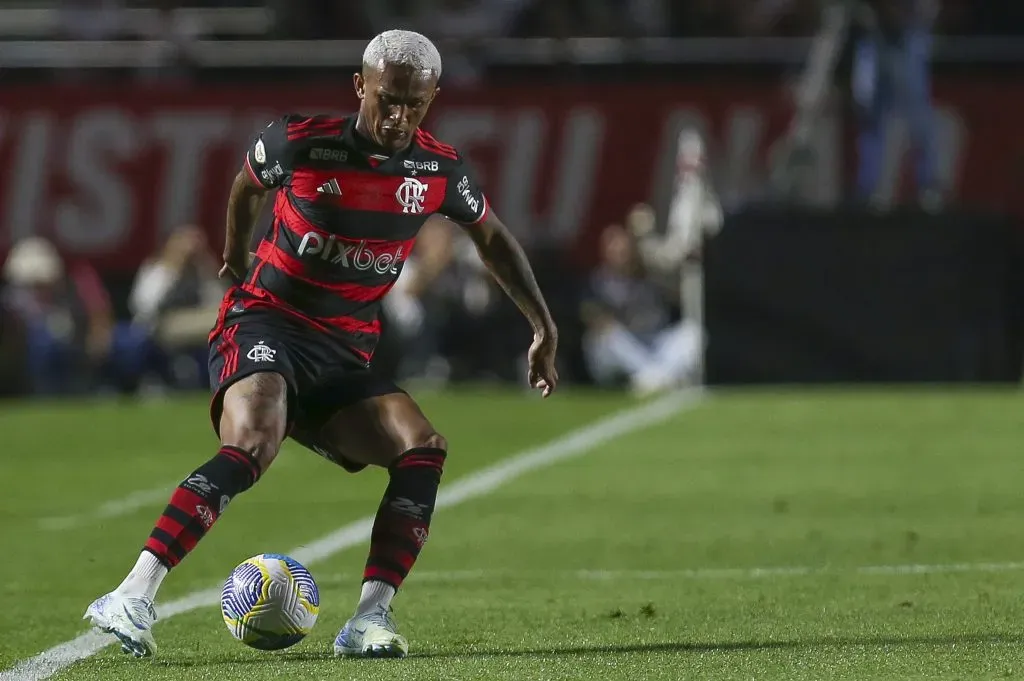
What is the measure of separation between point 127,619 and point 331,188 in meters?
1.58

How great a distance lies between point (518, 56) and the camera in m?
22.3

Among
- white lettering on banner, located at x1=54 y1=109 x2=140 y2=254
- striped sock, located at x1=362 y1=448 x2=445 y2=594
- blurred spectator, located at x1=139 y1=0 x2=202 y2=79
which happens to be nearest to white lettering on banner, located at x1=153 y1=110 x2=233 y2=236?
white lettering on banner, located at x1=54 y1=109 x2=140 y2=254

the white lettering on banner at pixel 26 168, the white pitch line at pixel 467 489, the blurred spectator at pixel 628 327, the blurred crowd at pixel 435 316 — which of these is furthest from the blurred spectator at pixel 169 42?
the white pitch line at pixel 467 489

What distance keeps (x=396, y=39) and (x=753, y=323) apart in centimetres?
1191

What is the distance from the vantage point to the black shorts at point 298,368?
22.7 feet

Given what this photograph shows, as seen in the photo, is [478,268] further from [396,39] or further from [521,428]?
[396,39]

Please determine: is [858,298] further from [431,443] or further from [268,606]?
[268,606]

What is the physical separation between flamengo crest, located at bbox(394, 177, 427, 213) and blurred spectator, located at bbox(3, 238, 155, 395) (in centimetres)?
1450

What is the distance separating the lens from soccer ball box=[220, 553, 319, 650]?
21.5ft

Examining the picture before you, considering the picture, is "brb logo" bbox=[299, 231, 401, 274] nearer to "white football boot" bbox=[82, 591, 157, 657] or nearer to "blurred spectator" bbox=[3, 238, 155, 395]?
"white football boot" bbox=[82, 591, 157, 657]

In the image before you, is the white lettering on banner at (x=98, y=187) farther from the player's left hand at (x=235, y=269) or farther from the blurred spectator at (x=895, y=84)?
the player's left hand at (x=235, y=269)

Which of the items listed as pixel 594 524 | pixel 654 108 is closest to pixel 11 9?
pixel 654 108

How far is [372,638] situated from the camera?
21.6 feet

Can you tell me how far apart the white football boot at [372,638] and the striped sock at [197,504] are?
1.90 feet
